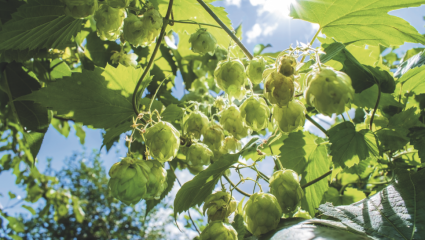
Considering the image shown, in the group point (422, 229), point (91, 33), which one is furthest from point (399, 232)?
point (91, 33)

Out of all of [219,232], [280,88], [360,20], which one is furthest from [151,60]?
[360,20]

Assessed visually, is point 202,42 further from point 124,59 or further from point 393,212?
point 393,212

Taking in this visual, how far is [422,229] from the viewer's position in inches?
25.8

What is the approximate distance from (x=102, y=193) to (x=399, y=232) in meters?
18.7

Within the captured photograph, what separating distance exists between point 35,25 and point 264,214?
1064 mm

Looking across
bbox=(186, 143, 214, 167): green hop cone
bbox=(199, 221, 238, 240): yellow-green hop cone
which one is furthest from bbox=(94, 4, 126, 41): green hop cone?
bbox=(199, 221, 238, 240): yellow-green hop cone

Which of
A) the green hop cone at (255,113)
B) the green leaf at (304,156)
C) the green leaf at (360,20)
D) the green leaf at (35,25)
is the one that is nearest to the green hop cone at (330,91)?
the green hop cone at (255,113)

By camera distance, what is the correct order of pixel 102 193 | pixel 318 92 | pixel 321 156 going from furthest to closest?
pixel 102 193
pixel 321 156
pixel 318 92

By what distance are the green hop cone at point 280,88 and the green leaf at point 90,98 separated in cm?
60

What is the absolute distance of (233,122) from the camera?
917 mm

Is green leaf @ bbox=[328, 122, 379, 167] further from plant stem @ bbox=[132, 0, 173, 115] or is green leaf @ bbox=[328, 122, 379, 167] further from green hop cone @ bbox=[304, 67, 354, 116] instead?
plant stem @ bbox=[132, 0, 173, 115]

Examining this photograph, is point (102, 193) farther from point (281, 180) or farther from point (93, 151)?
point (281, 180)

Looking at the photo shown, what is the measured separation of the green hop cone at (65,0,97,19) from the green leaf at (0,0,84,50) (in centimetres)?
28

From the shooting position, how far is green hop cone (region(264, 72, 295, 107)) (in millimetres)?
627
